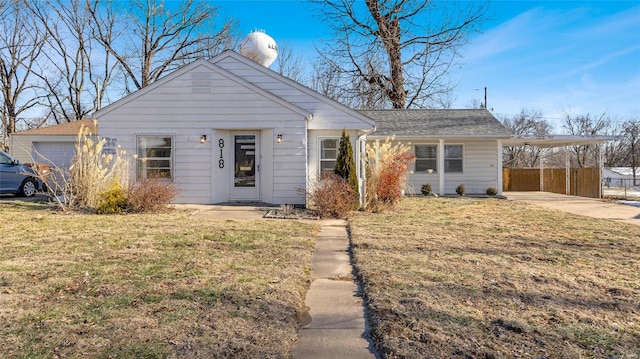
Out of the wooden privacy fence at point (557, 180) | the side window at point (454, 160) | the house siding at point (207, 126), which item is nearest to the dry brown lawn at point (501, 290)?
the house siding at point (207, 126)

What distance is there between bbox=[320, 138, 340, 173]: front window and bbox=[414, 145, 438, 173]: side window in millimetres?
6411

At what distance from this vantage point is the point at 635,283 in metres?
4.47

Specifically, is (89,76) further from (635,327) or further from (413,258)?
(635,327)

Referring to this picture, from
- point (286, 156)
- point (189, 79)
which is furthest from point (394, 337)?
point (189, 79)

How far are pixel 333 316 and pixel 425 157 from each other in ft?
48.9

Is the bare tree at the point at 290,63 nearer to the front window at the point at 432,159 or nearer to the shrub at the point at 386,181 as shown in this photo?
the front window at the point at 432,159

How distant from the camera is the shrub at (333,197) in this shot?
9703 mm

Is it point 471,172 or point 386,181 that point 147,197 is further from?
point 471,172

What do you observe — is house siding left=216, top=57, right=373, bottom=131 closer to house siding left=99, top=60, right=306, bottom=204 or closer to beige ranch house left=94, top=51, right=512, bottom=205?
beige ranch house left=94, top=51, right=512, bottom=205

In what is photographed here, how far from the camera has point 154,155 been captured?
12.1 m

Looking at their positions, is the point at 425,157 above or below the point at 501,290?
above

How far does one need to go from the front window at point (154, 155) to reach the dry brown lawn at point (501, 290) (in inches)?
272

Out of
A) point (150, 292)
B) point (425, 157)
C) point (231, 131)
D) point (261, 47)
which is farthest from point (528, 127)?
point (150, 292)

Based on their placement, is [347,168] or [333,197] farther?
[347,168]
